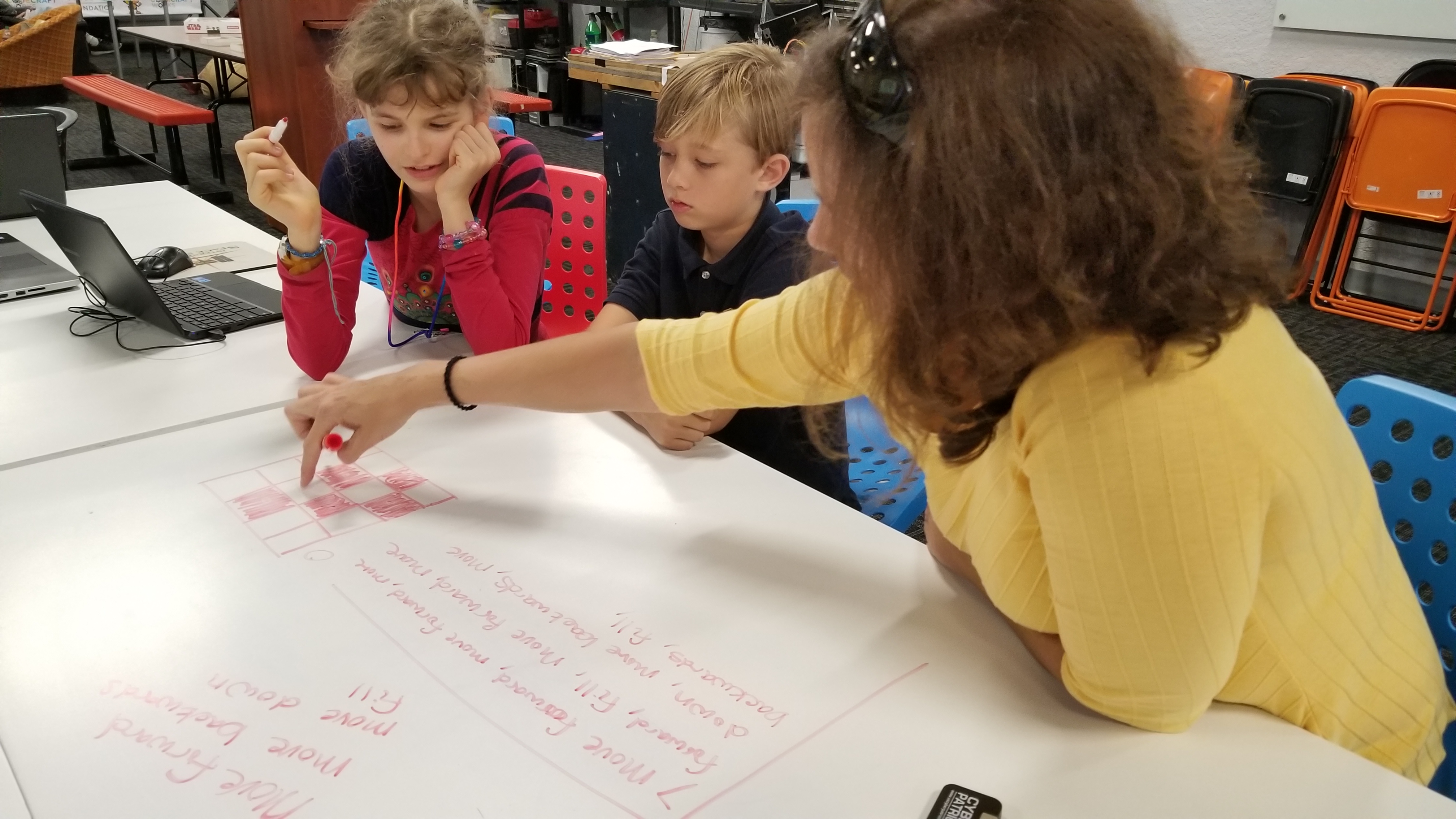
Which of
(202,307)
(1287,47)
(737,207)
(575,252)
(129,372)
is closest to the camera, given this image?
(129,372)

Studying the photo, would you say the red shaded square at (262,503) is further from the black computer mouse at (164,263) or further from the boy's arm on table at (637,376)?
the black computer mouse at (164,263)

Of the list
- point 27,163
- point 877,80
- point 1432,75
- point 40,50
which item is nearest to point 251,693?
point 877,80

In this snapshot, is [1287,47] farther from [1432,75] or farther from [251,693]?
[251,693]

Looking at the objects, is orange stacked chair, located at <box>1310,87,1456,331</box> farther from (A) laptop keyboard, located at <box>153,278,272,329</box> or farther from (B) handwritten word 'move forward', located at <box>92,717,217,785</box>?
(B) handwritten word 'move forward', located at <box>92,717,217,785</box>

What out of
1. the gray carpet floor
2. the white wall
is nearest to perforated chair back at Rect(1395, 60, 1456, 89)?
the white wall

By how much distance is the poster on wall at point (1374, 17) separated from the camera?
341 centimetres

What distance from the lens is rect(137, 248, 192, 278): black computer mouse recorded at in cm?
161

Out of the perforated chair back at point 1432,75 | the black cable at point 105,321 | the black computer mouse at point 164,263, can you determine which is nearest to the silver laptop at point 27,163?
the black computer mouse at point 164,263

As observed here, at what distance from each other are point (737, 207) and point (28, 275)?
3.87 feet

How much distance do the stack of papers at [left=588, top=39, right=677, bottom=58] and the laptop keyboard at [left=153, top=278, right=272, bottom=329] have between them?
220 centimetres

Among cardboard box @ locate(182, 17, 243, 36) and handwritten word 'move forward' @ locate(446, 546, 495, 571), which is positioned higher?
cardboard box @ locate(182, 17, 243, 36)

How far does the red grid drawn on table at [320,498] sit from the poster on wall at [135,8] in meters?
8.15

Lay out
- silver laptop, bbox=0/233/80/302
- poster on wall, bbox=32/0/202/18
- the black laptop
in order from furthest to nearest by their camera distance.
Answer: poster on wall, bbox=32/0/202/18 < silver laptop, bbox=0/233/80/302 < the black laptop

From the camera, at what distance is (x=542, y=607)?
0.84 m
